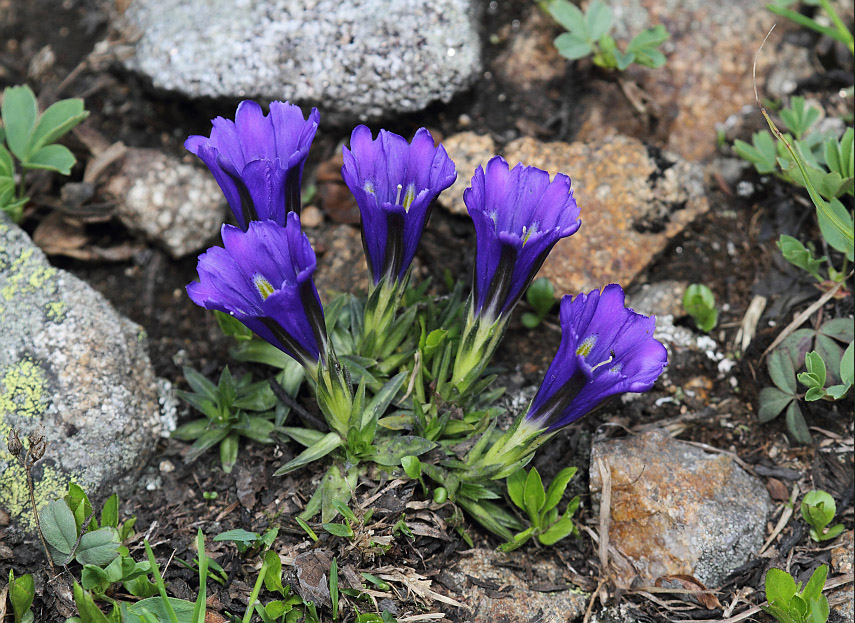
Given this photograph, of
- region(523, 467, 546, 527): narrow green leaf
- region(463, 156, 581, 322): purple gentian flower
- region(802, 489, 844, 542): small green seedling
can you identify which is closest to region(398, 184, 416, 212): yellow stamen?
region(463, 156, 581, 322): purple gentian flower

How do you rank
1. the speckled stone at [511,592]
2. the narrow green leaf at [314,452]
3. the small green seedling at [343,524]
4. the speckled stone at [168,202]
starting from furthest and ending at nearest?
the speckled stone at [168,202]
the narrow green leaf at [314,452]
the speckled stone at [511,592]
the small green seedling at [343,524]

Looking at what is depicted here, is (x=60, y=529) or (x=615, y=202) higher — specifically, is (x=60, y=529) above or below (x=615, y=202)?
below

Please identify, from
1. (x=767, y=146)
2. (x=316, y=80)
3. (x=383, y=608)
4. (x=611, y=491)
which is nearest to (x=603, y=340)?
(x=611, y=491)

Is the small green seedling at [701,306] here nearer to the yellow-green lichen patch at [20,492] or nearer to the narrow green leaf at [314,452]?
the narrow green leaf at [314,452]

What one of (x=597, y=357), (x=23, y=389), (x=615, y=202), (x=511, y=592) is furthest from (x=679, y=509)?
(x=23, y=389)

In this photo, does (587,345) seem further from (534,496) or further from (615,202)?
(615,202)

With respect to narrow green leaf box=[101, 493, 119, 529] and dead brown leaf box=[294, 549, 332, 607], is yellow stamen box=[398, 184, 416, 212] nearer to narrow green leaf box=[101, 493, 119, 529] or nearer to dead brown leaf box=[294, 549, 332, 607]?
dead brown leaf box=[294, 549, 332, 607]

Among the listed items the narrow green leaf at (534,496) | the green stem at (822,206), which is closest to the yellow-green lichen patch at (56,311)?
the narrow green leaf at (534,496)
